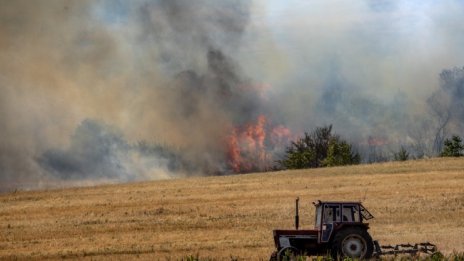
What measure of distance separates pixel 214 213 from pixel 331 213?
1457 centimetres

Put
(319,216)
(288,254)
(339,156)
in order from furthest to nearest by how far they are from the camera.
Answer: (339,156)
(319,216)
(288,254)

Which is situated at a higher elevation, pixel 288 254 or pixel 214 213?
pixel 214 213

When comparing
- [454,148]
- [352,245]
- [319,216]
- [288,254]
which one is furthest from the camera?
[454,148]

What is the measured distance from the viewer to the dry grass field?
1103 inches

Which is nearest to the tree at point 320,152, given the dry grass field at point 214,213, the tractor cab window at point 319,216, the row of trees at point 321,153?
the row of trees at point 321,153

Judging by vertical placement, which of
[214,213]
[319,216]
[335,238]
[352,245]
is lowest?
[352,245]

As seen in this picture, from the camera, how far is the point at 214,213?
3641 cm

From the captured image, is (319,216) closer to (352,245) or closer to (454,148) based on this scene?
(352,245)

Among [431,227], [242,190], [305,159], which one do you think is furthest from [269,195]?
[305,159]

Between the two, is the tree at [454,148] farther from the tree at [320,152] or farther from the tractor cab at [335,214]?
the tractor cab at [335,214]

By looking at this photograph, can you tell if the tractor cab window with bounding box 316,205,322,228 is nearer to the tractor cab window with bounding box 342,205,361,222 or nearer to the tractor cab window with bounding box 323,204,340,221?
the tractor cab window with bounding box 323,204,340,221

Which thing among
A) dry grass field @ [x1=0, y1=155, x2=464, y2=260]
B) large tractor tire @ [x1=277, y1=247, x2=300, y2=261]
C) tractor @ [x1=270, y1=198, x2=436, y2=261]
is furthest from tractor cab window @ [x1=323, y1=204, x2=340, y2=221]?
dry grass field @ [x1=0, y1=155, x2=464, y2=260]

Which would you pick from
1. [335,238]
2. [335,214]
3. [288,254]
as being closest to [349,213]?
[335,214]

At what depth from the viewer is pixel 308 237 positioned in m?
22.4
